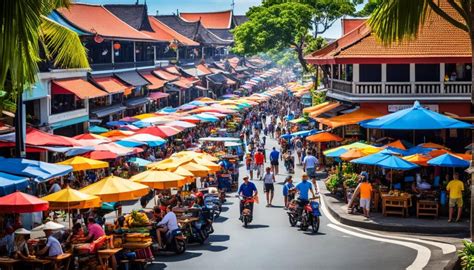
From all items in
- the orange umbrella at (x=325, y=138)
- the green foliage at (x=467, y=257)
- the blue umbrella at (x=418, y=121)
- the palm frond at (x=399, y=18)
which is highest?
the palm frond at (x=399, y=18)

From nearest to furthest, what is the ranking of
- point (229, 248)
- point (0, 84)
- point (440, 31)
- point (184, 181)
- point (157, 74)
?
point (0, 84) → point (229, 248) → point (184, 181) → point (440, 31) → point (157, 74)

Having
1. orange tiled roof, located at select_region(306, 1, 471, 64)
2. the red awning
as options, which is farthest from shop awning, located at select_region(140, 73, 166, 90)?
orange tiled roof, located at select_region(306, 1, 471, 64)

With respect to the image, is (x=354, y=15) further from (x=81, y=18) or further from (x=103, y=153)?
(x=103, y=153)

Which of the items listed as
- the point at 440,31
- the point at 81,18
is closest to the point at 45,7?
the point at 440,31

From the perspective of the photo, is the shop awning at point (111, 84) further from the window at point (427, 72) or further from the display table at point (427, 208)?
the display table at point (427, 208)

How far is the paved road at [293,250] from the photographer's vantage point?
17688 mm

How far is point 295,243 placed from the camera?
20.4 m

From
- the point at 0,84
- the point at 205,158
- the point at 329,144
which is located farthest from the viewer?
the point at 329,144

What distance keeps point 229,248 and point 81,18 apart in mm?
31701

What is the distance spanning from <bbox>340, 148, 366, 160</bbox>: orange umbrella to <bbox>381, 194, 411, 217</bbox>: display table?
4.15 metres

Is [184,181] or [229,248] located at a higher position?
[184,181]

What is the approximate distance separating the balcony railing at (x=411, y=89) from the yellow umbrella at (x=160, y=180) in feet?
55.7

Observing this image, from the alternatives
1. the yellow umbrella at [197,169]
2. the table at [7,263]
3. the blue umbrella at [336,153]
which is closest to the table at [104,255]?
the table at [7,263]

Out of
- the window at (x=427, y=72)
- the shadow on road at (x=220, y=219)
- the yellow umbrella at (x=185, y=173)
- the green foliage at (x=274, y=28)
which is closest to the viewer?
the yellow umbrella at (x=185, y=173)
